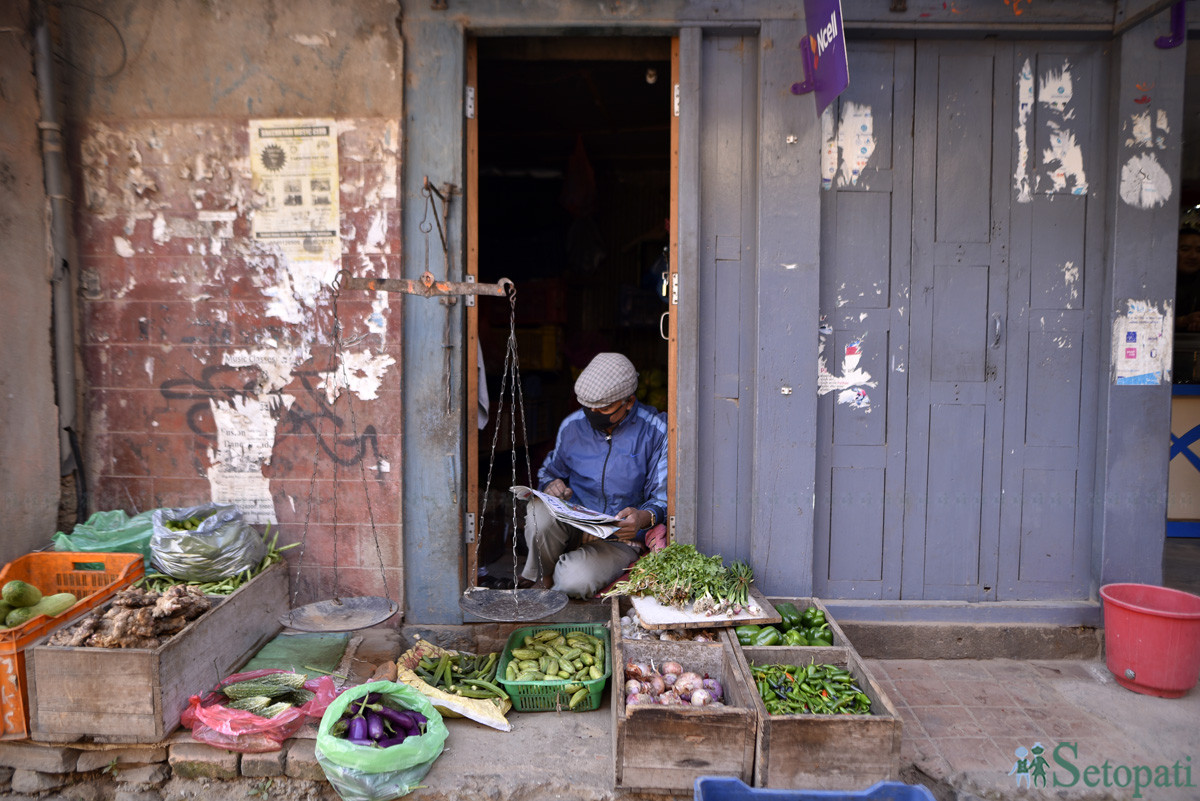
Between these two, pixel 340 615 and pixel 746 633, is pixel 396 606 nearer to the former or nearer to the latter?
pixel 340 615

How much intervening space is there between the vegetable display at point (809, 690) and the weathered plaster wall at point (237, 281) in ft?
7.34

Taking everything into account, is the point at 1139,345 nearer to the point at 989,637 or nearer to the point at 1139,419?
the point at 1139,419

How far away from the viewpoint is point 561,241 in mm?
7734

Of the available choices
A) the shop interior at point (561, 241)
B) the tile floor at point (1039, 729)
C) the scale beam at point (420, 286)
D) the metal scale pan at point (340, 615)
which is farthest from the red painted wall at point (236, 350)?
the tile floor at point (1039, 729)

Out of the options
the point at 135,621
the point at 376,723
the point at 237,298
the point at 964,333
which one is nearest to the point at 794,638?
the point at 376,723

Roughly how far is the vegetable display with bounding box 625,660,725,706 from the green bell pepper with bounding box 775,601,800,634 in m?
0.47

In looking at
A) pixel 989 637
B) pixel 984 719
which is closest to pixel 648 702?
pixel 984 719

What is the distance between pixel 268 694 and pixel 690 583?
2.11 meters

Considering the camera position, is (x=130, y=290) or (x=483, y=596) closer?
(x=483, y=596)

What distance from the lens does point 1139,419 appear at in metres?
3.85

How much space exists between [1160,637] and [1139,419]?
1.19m

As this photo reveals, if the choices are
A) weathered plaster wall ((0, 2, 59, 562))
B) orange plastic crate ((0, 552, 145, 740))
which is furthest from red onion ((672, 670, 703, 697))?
weathered plaster wall ((0, 2, 59, 562))

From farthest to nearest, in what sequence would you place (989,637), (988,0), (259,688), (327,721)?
(989,637) → (988,0) → (259,688) → (327,721)

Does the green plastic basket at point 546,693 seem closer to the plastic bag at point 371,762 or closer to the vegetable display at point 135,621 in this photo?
the plastic bag at point 371,762
